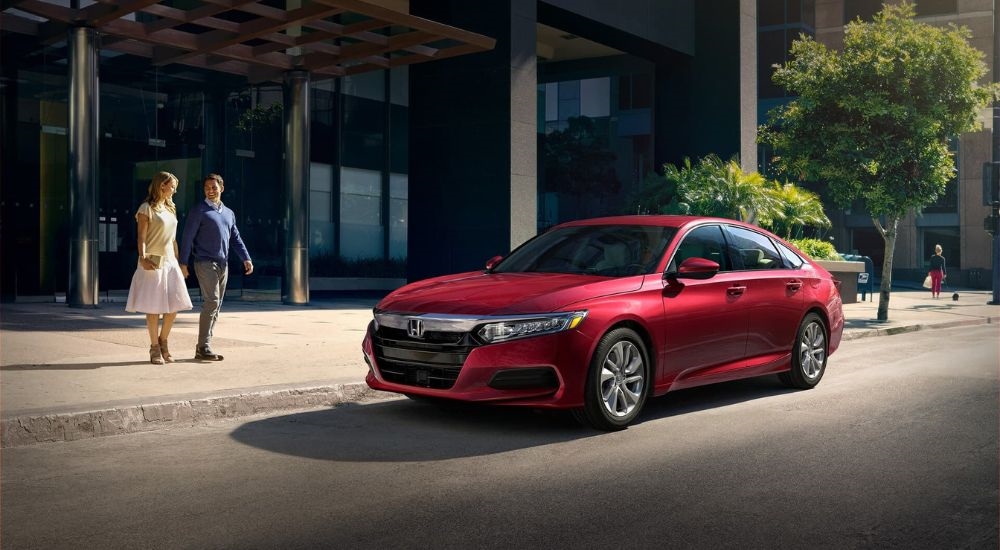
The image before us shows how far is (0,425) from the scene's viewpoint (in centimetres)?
673

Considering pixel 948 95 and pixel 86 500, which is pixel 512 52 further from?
pixel 86 500

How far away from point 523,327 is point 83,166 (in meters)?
12.2

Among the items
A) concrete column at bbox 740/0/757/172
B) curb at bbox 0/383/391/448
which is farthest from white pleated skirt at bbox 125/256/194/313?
concrete column at bbox 740/0/757/172

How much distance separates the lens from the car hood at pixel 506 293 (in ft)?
23.1

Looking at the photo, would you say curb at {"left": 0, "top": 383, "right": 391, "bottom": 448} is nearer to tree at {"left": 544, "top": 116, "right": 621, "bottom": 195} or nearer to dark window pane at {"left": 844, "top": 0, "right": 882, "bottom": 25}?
tree at {"left": 544, "top": 116, "right": 621, "bottom": 195}

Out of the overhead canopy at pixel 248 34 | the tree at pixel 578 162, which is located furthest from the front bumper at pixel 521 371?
the tree at pixel 578 162

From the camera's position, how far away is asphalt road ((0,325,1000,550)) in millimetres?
4699

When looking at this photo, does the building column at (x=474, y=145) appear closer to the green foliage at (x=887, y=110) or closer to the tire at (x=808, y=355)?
the green foliage at (x=887, y=110)

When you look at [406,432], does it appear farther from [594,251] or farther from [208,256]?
[208,256]

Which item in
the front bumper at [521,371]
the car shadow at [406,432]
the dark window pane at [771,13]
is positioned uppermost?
the dark window pane at [771,13]

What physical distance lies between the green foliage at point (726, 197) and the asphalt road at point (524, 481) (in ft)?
49.8

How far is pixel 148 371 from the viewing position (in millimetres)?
9438

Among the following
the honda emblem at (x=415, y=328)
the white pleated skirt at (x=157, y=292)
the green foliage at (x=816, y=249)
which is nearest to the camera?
the honda emblem at (x=415, y=328)

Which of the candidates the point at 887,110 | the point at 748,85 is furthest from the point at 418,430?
the point at 748,85
